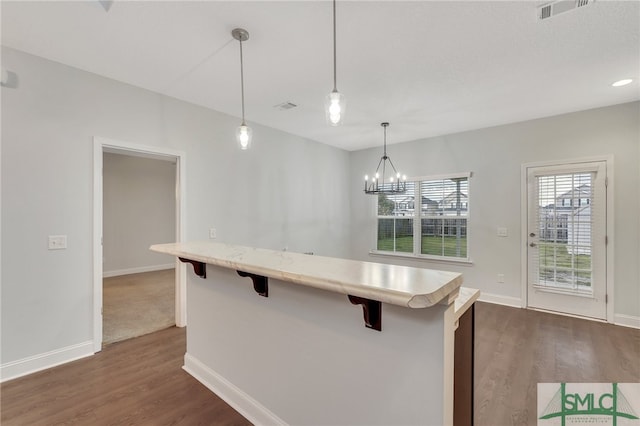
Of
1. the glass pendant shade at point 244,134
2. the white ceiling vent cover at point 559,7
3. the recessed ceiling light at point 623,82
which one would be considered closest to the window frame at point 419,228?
the recessed ceiling light at point 623,82

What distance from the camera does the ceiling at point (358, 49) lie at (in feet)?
6.31

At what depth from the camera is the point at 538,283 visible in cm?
401

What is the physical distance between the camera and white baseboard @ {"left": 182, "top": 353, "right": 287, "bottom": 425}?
1804 millimetres

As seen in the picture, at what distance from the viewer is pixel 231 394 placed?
6.63 feet

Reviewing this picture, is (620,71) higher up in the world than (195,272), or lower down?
higher up

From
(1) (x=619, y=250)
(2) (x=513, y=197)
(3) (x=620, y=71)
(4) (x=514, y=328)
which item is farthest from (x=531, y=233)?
(3) (x=620, y=71)

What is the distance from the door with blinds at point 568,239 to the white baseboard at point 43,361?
543cm

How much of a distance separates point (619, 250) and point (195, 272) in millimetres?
4832

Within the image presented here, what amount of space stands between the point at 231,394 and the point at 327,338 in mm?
1080

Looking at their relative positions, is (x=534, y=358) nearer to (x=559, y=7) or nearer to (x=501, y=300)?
(x=501, y=300)

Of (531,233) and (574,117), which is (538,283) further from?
(574,117)

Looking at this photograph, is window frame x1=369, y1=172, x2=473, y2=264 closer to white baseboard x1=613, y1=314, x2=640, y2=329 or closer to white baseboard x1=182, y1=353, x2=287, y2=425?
white baseboard x1=613, y1=314, x2=640, y2=329

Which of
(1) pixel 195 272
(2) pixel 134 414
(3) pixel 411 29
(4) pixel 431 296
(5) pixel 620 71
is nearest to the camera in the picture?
(4) pixel 431 296

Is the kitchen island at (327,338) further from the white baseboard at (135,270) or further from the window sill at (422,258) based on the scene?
the white baseboard at (135,270)
